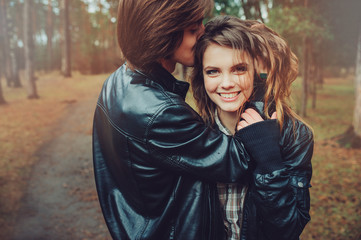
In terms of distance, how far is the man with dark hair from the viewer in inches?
55.5

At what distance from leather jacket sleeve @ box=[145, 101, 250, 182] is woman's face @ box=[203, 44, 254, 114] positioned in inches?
14.0

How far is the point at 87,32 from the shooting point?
832 inches

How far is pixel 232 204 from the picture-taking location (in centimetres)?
172

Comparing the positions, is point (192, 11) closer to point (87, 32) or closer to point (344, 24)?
point (344, 24)

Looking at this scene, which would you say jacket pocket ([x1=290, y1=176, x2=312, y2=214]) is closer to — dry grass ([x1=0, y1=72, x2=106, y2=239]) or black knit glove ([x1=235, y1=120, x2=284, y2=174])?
black knit glove ([x1=235, y1=120, x2=284, y2=174])

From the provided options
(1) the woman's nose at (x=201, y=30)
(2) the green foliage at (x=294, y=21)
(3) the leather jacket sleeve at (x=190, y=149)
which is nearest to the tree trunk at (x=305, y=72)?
(2) the green foliage at (x=294, y=21)

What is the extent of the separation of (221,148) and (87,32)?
72.1 feet

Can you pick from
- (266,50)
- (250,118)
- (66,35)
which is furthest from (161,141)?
(66,35)

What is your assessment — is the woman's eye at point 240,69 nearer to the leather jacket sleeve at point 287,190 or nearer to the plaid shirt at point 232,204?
the leather jacket sleeve at point 287,190

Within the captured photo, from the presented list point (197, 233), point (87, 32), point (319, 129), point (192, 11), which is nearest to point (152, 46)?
point (192, 11)

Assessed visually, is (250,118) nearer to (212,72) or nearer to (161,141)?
(212,72)

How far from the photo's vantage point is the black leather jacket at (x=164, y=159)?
141cm

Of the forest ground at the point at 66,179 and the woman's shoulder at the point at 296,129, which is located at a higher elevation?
the woman's shoulder at the point at 296,129

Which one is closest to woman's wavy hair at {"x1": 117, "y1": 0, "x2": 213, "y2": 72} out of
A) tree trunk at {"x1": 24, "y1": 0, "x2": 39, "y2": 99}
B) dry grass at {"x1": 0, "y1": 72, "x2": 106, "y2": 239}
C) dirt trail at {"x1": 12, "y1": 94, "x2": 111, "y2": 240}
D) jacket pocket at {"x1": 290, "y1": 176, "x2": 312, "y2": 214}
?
jacket pocket at {"x1": 290, "y1": 176, "x2": 312, "y2": 214}
